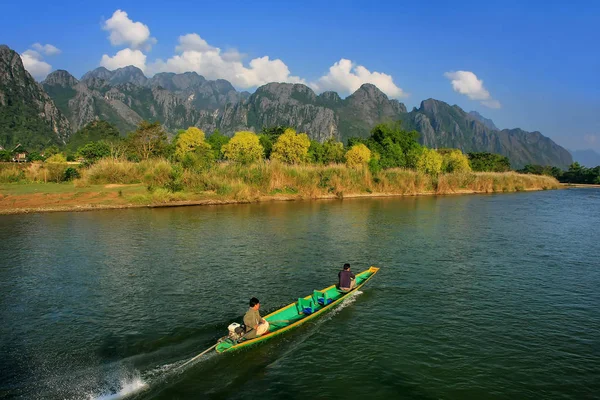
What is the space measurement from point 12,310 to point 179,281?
22.5ft

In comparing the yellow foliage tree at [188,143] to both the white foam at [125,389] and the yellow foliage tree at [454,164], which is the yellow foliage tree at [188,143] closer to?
the yellow foliage tree at [454,164]

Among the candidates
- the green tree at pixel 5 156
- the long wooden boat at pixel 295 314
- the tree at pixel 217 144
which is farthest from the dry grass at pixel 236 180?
the green tree at pixel 5 156

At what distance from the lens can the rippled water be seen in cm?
1139

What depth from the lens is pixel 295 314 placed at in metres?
15.4

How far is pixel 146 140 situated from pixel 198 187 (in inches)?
1462

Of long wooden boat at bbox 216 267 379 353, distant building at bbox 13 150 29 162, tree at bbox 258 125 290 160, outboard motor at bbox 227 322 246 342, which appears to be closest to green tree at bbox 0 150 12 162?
distant building at bbox 13 150 29 162

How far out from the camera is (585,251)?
27516 mm

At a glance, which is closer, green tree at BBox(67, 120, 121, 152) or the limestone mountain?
green tree at BBox(67, 120, 121, 152)

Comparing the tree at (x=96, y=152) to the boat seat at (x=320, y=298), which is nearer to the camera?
the boat seat at (x=320, y=298)

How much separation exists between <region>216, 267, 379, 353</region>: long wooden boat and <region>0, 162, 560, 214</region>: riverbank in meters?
34.8

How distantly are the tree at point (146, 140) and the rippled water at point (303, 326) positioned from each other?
49.2m

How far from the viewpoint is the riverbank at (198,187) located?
146ft

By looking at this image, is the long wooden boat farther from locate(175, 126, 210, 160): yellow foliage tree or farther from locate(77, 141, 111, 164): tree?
locate(175, 126, 210, 160): yellow foliage tree

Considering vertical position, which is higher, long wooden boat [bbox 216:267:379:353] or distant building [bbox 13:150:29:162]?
distant building [bbox 13:150:29:162]
